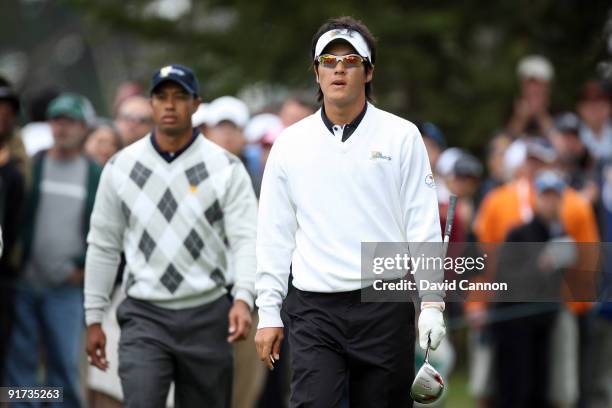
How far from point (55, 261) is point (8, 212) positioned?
58cm

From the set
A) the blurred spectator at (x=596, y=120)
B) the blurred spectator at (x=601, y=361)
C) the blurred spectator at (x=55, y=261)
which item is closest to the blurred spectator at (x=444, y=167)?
the blurred spectator at (x=596, y=120)

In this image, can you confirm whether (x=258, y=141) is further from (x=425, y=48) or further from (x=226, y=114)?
(x=425, y=48)

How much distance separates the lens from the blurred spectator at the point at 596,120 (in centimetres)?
1587

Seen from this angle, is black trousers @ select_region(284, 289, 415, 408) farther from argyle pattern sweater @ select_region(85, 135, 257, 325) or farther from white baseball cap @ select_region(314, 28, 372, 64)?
white baseball cap @ select_region(314, 28, 372, 64)

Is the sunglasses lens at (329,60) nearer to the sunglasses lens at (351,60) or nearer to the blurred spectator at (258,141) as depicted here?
the sunglasses lens at (351,60)

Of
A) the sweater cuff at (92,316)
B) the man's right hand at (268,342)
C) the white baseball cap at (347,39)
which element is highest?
the white baseball cap at (347,39)

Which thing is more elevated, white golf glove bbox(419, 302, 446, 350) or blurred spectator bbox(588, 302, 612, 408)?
blurred spectator bbox(588, 302, 612, 408)

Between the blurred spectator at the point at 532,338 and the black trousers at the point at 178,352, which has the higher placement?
the blurred spectator at the point at 532,338

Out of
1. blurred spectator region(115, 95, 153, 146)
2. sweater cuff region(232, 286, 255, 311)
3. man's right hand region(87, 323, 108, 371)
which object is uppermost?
blurred spectator region(115, 95, 153, 146)

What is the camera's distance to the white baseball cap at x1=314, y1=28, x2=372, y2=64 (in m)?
8.39

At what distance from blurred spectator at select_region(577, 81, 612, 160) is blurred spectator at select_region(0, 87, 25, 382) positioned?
6.40 meters

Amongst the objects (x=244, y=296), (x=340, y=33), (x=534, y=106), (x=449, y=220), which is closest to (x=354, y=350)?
(x=449, y=220)

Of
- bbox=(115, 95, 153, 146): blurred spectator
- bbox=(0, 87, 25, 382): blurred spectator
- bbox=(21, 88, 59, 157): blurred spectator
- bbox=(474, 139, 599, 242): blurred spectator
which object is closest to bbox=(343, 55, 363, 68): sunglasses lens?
bbox=(0, 87, 25, 382): blurred spectator

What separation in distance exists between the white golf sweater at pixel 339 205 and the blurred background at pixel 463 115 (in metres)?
3.97
